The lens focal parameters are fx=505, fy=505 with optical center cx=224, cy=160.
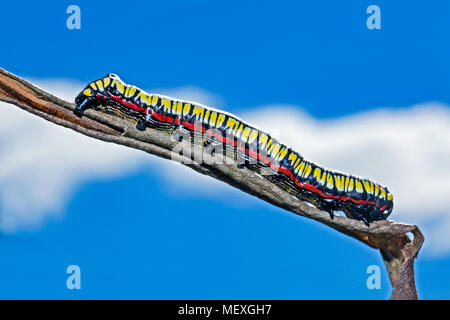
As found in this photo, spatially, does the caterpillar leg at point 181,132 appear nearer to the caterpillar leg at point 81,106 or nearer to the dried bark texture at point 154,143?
the dried bark texture at point 154,143

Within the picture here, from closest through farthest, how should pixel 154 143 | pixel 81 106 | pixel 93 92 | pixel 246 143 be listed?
pixel 154 143 → pixel 81 106 → pixel 93 92 → pixel 246 143

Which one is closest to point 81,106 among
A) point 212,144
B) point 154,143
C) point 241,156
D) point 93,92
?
point 93,92

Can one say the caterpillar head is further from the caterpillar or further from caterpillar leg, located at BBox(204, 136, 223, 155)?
caterpillar leg, located at BBox(204, 136, 223, 155)

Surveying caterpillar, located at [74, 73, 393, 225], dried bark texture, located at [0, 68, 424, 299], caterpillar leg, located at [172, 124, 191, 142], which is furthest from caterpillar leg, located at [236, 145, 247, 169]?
caterpillar leg, located at [172, 124, 191, 142]

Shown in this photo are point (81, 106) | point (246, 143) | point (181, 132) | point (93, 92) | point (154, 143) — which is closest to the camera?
point (154, 143)

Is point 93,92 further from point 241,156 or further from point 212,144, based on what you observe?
point 241,156

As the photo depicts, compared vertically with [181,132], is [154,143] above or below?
below

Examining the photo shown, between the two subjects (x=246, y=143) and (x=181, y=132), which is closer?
(x=181, y=132)

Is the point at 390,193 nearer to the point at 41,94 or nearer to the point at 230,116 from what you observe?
the point at 230,116
